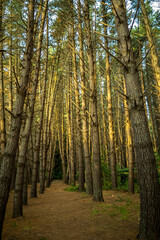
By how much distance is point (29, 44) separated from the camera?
3.68 meters

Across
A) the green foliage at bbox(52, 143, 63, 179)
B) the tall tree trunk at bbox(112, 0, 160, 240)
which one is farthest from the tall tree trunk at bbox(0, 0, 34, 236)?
the green foliage at bbox(52, 143, 63, 179)

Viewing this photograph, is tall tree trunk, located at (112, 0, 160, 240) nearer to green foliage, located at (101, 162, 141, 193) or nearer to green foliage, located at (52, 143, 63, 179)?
green foliage, located at (101, 162, 141, 193)

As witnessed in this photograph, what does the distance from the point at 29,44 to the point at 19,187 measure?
376 cm

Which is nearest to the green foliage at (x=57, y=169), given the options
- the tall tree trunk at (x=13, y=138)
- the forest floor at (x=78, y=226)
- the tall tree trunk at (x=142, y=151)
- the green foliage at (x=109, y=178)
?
the green foliage at (x=109, y=178)

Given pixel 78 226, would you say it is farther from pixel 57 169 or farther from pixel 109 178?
pixel 57 169

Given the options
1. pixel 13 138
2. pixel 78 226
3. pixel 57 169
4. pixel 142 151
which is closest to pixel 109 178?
pixel 78 226

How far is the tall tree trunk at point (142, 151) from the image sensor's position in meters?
2.26

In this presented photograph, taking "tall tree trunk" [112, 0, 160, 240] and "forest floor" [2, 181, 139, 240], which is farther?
"forest floor" [2, 181, 139, 240]

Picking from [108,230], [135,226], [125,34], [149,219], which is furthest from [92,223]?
[125,34]

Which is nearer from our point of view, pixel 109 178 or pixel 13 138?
pixel 13 138

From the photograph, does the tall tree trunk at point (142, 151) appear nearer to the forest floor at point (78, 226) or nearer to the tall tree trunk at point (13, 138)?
the forest floor at point (78, 226)

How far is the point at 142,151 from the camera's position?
2486 millimetres

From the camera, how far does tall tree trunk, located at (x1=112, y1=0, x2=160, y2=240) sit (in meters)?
2.26

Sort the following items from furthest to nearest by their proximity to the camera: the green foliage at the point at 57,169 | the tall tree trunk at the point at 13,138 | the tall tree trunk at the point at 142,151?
1. the green foliage at the point at 57,169
2. the tall tree trunk at the point at 13,138
3. the tall tree trunk at the point at 142,151
